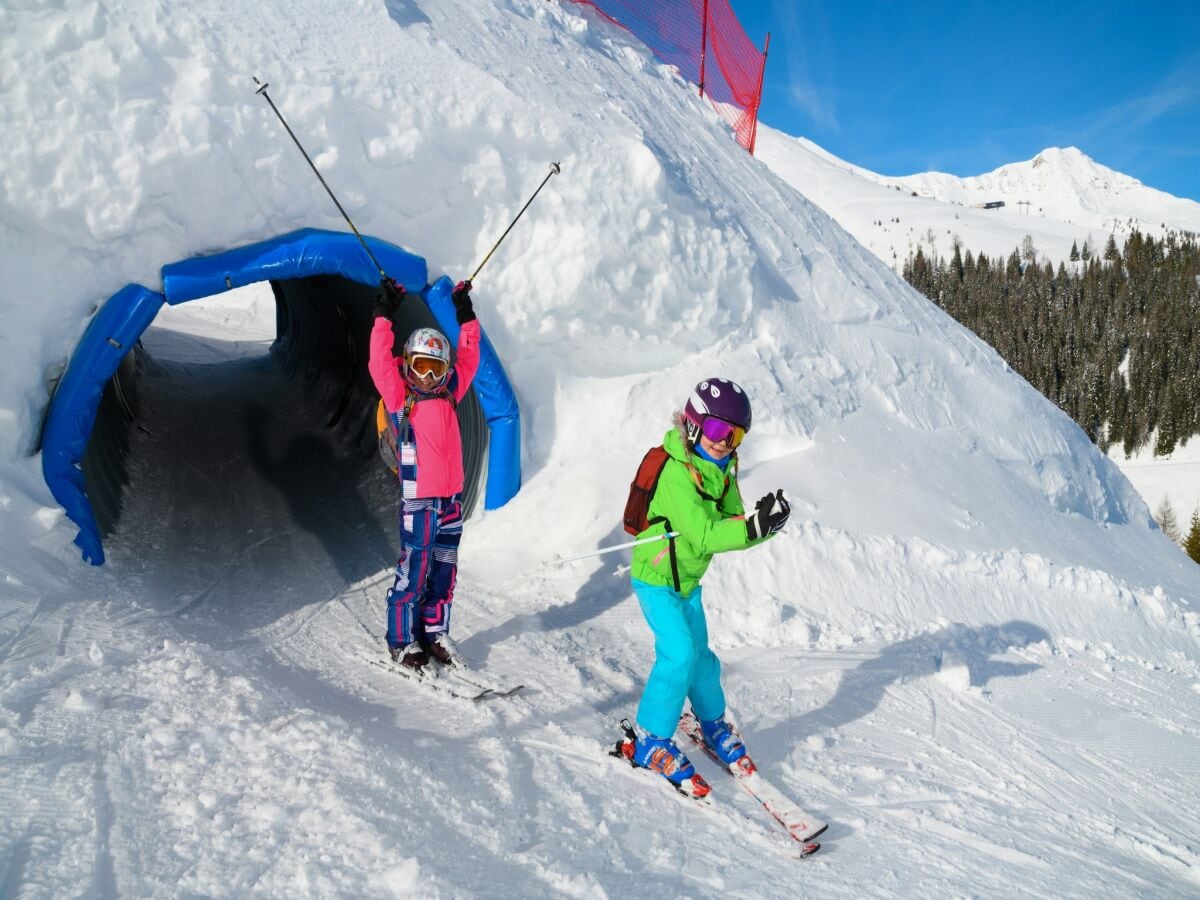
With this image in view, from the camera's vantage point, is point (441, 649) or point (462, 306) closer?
point (441, 649)

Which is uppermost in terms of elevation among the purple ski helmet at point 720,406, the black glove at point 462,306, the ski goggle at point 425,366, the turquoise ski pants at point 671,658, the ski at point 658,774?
the black glove at point 462,306

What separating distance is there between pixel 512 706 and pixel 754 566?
7.73 ft

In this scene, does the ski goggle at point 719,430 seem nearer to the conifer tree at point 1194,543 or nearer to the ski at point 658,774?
the ski at point 658,774

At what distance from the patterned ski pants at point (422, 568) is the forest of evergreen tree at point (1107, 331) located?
59.5 metres

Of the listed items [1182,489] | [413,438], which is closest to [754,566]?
[413,438]

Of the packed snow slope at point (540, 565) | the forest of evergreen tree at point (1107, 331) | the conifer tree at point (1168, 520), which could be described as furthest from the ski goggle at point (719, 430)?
the forest of evergreen tree at point (1107, 331)

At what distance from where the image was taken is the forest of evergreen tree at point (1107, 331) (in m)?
53.7

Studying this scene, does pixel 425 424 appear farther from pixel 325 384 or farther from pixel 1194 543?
pixel 1194 543

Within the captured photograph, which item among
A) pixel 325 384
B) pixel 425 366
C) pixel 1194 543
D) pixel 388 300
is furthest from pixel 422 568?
pixel 1194 543

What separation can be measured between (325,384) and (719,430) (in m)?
9.70

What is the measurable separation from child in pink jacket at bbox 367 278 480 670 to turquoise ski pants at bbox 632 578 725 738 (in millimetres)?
1485

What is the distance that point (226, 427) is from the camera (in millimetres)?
10625

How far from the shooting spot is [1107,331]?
6172 centimetres

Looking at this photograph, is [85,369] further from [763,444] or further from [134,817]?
[763,444]
